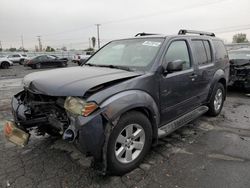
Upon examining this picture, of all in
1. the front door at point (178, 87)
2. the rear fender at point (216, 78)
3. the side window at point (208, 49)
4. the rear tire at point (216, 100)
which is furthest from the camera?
the rear tire at point (216, 100)

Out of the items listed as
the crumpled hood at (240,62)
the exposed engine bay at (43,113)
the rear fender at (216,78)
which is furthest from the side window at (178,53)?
the crumpled hood at (240,62)

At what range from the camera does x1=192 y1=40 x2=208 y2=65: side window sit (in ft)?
13.7

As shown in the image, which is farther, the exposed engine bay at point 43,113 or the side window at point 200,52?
the side window at point 200,52

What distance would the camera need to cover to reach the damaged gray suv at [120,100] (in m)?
2.45

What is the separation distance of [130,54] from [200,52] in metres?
1.53

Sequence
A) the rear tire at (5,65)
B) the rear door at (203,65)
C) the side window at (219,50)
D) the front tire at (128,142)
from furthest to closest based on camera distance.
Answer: the rear tire at (5,65) < the side window at (219,50) < the rear door at (203,65) < the front tire at (128,142)

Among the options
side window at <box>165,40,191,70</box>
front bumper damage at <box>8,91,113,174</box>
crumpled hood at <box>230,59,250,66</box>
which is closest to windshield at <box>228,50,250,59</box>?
crumpled hood at <box>230,59,250,66</box>

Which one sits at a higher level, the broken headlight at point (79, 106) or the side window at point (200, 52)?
the side window at point (200, 52)

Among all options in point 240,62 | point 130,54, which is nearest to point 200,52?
point 130,54

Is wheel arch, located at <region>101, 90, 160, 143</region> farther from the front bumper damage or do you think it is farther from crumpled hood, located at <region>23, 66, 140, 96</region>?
crumpled hood, located at <region>23, 66, 140, 96</region>

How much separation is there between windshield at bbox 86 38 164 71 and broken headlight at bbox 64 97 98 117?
1098 millimetres

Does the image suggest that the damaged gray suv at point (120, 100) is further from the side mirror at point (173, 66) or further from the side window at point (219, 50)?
the side window at point (219, 50)

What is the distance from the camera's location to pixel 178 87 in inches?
140

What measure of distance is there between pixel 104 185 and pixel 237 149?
225 centimetres
